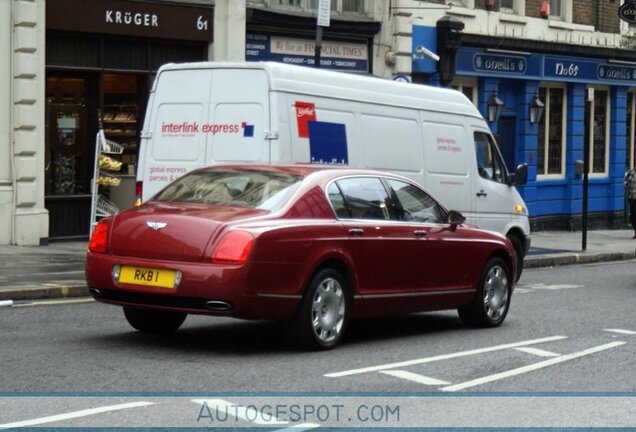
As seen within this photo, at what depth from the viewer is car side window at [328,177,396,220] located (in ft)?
35.2

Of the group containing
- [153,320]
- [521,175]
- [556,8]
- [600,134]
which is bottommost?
[153,320]

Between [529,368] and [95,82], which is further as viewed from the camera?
[95,82]

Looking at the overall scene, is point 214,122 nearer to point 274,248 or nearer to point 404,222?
point 404,222

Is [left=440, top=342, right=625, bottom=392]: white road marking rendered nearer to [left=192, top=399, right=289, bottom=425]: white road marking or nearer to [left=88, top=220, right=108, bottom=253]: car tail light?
[left=192, top=399, right=289, bottom=425]: white road marking

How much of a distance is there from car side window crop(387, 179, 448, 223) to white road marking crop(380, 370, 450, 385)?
240 cm

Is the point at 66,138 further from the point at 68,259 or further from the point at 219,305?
the point at 219,305

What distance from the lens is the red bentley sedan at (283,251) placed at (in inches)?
379

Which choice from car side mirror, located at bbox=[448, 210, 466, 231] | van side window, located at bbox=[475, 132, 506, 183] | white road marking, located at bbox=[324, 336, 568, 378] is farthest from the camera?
van side window, located at bbox=[475, 132, 506, 183]

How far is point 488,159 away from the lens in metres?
18.2

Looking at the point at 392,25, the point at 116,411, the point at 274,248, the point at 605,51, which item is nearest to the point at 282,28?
the point at 392,25

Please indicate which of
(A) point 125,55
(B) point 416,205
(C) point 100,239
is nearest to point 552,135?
(A) point 125,55

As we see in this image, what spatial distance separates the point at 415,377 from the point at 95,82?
Answer: 13623 millimetres

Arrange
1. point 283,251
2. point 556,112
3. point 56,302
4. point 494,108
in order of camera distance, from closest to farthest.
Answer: point 283,251 < point 56,302 < point 494,108 < point 556,112

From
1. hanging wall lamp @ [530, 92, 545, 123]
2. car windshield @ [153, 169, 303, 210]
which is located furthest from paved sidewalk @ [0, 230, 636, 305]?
car windshield @ [153, 169, 303, 210]
